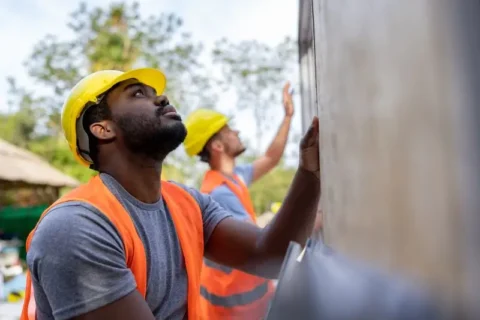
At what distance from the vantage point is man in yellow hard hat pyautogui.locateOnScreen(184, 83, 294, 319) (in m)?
2.52

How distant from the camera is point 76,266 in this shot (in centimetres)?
119

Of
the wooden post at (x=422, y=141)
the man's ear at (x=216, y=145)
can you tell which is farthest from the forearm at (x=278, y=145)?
the wooden post at (x=422, y=141)

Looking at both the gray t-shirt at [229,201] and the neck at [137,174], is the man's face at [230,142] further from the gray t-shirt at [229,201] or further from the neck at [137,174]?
the neck at [137,174]

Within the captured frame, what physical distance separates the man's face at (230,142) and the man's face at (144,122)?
1412 millimetres

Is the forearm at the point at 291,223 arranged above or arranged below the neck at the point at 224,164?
above

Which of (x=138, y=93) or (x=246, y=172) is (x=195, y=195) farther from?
(x=246, y=172)

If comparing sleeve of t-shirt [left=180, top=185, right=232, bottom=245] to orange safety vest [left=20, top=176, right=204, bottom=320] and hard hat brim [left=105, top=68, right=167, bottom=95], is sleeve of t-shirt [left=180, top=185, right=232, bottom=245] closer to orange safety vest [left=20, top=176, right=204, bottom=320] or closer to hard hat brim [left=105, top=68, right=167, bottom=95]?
orange safety vest [left=20, top=176, right=204, bottom=320]

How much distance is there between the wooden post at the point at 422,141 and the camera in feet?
0.94

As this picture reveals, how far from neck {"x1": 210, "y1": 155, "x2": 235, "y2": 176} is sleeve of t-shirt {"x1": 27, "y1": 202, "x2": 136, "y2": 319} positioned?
168cm

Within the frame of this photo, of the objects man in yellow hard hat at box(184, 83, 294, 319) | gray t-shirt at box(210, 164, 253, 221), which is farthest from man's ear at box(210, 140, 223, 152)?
gray t-shirt at box(210, 164, 253, 221)

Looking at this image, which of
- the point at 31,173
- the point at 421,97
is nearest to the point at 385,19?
the point at 421,97

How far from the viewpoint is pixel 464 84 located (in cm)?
29

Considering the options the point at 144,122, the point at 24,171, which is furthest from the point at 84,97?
the point at 24,171

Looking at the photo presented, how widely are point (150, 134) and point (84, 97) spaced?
0.69ft
